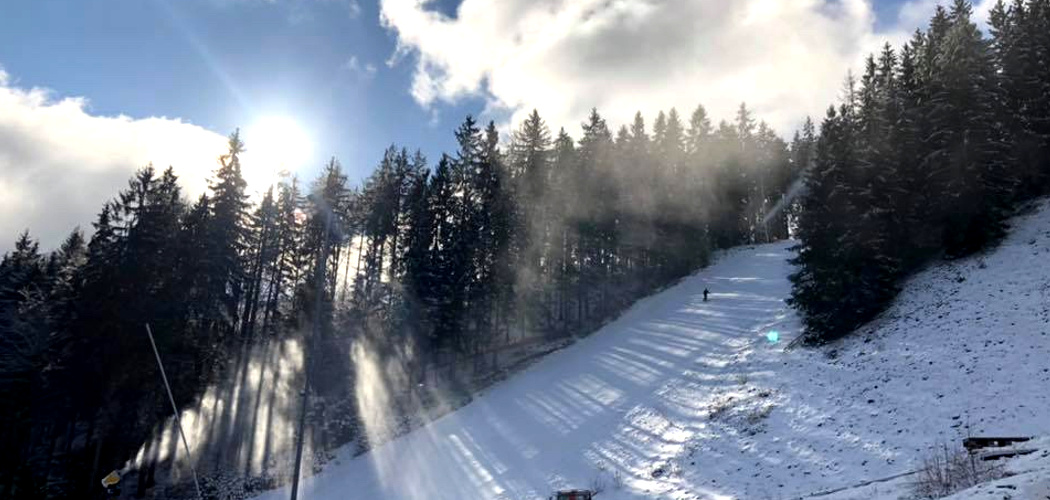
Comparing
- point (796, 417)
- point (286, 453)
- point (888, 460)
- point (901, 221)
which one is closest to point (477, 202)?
point (286, 453)

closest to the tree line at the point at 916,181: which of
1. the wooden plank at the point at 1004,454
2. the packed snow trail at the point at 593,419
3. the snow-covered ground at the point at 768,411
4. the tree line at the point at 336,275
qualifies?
the snow-covered ground at the point at 768,411

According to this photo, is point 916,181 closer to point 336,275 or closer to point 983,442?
point 983,442

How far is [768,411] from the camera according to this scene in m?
22.1

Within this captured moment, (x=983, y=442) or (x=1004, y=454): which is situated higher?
(x=1004, y=454)

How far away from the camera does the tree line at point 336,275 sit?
118 feet

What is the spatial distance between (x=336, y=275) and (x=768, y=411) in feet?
134

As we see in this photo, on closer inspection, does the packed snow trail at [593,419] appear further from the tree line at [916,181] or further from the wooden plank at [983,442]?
the wooden plank at [983,442]

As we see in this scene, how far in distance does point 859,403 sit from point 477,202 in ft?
126

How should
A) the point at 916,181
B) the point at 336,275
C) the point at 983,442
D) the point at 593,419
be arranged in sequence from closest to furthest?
1. the point at 983,442
2. the point at 593,419
3. the point at 916,181
4. the point at 336,275

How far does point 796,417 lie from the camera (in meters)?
20.8

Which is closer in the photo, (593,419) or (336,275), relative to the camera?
(593,419)

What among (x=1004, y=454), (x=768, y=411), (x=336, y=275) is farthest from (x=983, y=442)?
(x=336, y=275)

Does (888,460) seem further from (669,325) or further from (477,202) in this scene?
(477,202)

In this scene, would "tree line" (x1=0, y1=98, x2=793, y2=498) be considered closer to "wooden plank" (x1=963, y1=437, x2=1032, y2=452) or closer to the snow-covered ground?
the snow-covered ground
